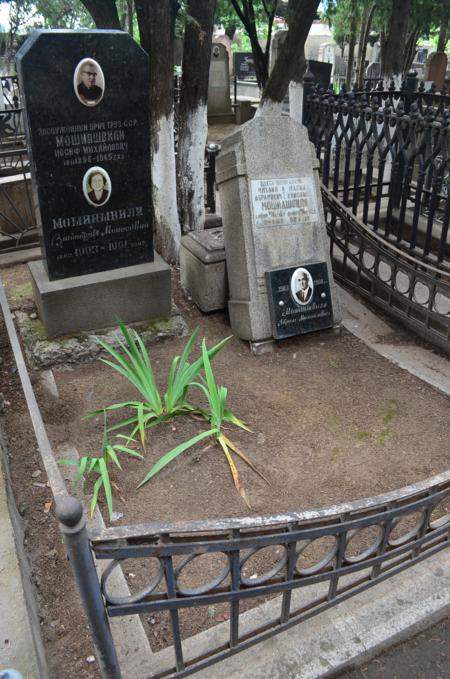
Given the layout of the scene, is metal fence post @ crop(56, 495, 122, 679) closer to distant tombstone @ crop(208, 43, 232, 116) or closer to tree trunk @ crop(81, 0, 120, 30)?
tree trunk @ crop(81, 0, 120, 30)

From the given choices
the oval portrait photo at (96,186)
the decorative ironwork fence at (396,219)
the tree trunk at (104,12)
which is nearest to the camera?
the oval portrait photo at (96,186)

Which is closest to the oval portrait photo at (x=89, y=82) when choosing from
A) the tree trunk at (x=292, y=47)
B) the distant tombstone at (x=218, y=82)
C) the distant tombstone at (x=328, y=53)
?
the tree trunk at (x=292, y=47)

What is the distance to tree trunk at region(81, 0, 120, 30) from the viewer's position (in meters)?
5.12

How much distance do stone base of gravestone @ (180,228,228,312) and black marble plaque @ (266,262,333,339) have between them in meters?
0.52

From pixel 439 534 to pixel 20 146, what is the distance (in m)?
9.54

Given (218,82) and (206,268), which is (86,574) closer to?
(206,268)

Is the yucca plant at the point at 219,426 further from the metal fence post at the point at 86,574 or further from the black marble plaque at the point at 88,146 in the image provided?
the black marble plaque at the point at 88,146

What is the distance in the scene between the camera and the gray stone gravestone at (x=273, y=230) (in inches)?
164

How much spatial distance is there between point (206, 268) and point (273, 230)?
24.9 inches

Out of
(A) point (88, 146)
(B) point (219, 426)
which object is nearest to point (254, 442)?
(B) point (219, 426)

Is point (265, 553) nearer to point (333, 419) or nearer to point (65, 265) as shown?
point (333, 419)

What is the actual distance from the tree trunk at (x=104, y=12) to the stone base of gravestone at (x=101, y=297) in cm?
242

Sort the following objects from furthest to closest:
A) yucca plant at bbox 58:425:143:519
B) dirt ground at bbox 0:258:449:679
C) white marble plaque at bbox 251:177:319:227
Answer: white marble plaque at bbox 251:177:319:227, yucca plant at bbox 58:425:143:519, dirt ground at bbox 0:258:449:679

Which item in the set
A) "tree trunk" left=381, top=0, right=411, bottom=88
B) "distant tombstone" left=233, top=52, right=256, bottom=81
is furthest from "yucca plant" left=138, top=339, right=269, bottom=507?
"distant tombstone" left=233, top=52, right=256, bottom=81
